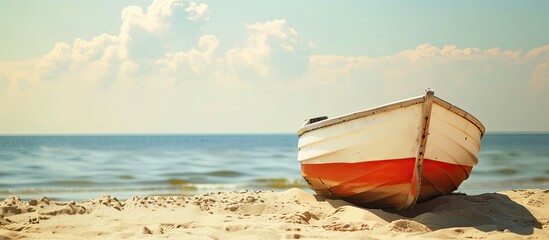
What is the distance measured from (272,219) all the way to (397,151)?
1698mm

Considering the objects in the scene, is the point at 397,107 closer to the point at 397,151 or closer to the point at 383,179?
the point at 397,151

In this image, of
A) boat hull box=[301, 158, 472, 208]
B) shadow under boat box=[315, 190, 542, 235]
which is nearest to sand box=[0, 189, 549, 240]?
shadow under boat box=[315, 190, 542, 235]

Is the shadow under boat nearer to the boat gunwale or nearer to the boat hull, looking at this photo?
the boat hull

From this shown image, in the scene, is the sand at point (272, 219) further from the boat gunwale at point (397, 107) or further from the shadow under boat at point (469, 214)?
the boat gunwale at point (397, 107)

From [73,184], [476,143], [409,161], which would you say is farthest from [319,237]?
[73,184]

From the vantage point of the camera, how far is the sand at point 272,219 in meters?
5.03

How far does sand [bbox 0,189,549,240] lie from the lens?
198 inches

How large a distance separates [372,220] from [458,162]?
62.9 inches

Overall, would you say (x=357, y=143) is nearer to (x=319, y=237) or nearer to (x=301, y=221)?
(x=301, y=221)

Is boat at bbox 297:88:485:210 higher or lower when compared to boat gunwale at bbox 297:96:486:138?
lower

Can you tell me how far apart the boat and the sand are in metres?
0.30

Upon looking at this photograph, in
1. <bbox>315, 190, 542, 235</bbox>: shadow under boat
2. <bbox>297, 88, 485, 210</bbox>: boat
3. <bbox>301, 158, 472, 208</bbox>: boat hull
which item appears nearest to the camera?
<bbox>315, 190, 542, 235</bbox>: shadow under boat

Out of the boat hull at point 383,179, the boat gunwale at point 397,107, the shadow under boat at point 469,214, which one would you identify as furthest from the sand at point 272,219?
the boat gunwale at point 397,107

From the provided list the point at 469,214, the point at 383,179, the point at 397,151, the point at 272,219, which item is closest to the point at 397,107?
the point at 397,151
